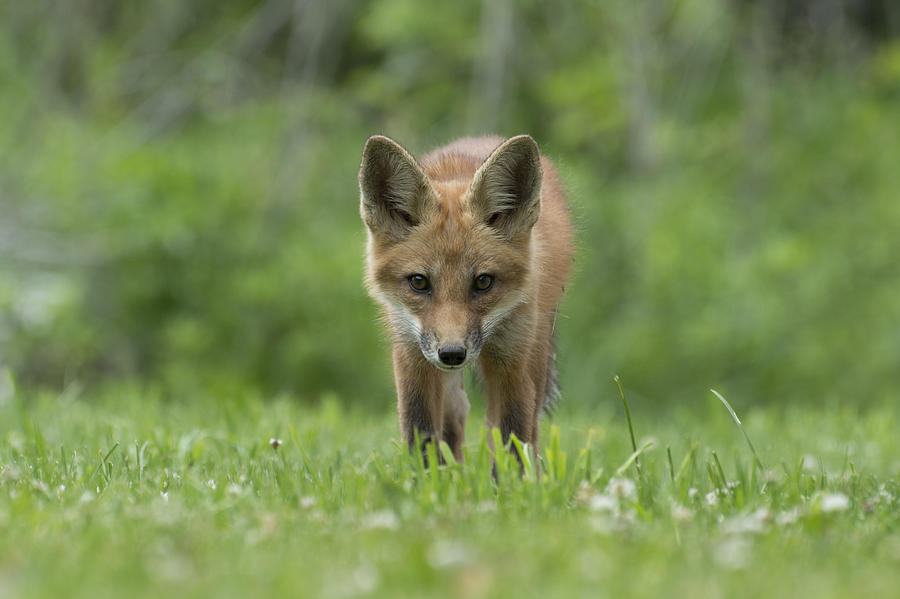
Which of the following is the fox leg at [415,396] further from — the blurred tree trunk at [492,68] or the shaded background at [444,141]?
the blurred tree trunk at [492,68]

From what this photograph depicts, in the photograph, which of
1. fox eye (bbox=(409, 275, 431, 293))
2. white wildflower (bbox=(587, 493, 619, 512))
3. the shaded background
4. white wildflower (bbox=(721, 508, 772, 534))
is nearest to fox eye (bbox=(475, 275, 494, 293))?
fox eye (bbox=(409, 275, 431, 293))

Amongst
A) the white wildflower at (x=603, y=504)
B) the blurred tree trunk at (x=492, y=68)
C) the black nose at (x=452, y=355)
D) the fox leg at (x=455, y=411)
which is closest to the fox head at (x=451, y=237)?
the black nose at (x=452, y=355)

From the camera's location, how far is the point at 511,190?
13.4 feet

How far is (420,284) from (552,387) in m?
1.37

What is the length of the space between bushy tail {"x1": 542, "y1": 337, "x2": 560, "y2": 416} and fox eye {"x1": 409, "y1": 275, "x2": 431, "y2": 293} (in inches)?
40.0

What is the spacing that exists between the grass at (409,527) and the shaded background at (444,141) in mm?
5628

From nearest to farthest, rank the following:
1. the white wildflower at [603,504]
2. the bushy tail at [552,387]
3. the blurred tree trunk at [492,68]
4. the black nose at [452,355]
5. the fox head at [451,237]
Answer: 1. the white wildflower at [603,504]
2. the black nose at [452,355]
3. the fox head at [451,237]
4. the bushy tail at [552,387]
5. the blurred tree trunk at [492,68]

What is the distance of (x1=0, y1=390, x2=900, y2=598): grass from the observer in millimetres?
2104

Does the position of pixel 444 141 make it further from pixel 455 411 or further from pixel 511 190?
pixel 511 190

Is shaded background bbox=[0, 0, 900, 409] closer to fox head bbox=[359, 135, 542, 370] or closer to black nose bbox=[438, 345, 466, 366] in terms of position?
fox head bbox=[359, 135, 542, 370]

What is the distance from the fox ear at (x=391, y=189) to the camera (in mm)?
4023

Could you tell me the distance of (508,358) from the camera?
13.4 feet

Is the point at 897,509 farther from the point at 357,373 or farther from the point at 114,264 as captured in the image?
the point at 114,264

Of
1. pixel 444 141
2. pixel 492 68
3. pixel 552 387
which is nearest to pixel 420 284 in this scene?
pixel 552 387
